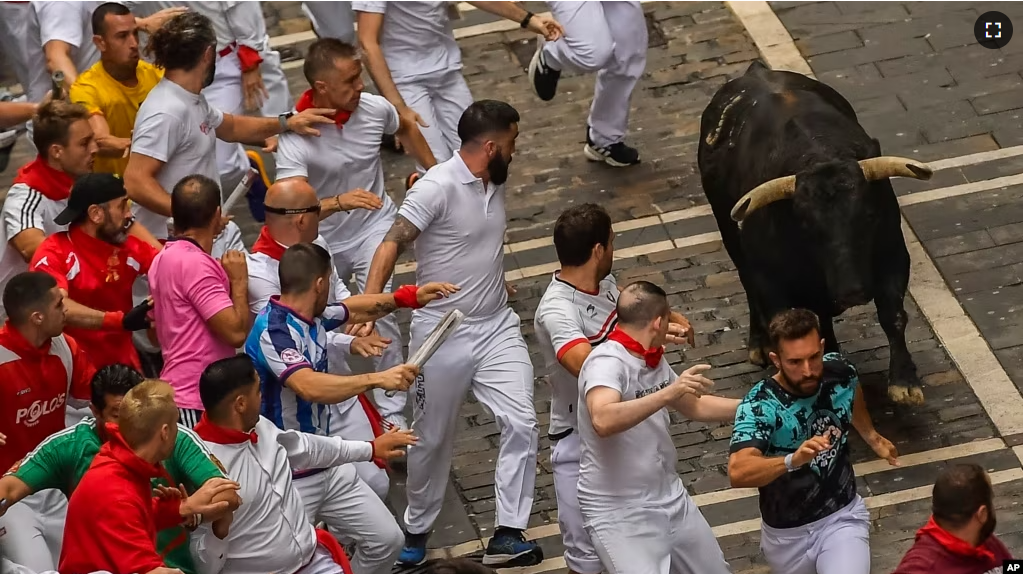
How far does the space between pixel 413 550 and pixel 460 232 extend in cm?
188

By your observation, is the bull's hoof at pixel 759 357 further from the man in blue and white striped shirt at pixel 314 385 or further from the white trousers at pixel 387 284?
the man in blue and white striped shirt at pixel 314 385

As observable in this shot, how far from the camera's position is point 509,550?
10047 mm

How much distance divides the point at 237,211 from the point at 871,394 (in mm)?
5598

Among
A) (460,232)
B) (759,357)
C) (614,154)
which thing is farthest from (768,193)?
(614,154)

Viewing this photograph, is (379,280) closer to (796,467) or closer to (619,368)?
(619,368)

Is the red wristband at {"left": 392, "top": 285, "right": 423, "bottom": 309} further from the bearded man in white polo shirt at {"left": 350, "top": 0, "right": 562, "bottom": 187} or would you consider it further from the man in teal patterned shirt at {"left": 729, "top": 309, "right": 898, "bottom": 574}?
the bearded man in white polo shirt at {"left": 350, "top": 0, "right": 562, "bottom": 187}

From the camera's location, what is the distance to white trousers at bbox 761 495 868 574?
848cm

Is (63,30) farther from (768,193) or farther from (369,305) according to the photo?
(768,193)

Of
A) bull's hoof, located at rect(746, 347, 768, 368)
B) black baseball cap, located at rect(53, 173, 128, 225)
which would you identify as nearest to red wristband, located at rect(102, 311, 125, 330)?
black baseball cap, located at rect(53, 173, 128, 225)

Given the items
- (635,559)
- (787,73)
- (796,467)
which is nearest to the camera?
(796,467)

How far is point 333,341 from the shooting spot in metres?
9.75

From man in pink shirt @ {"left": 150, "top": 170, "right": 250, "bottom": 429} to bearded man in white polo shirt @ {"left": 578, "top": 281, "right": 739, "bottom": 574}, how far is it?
2034 mm

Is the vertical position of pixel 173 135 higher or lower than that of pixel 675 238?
higher

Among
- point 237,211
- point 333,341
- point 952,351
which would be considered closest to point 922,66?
point 952,351
